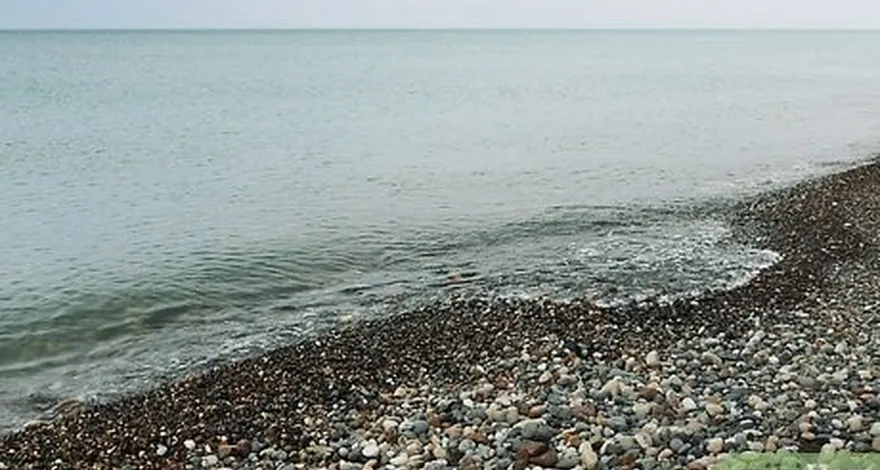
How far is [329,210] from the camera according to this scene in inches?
961

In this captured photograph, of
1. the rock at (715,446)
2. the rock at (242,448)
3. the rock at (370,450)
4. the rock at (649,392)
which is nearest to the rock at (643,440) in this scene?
the rock at (715,446)

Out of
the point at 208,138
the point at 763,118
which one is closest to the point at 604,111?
the point at 763,118

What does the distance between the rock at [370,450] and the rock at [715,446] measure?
3211mm

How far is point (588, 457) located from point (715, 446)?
1133mm

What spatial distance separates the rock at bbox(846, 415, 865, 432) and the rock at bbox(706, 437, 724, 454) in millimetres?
1208

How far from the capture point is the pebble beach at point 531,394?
848cm

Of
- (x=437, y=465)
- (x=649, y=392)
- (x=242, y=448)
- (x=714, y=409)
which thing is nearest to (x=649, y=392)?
(x=649, y=392)

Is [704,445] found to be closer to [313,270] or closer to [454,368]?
[454,368]

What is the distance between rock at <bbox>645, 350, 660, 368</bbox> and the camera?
10.9m

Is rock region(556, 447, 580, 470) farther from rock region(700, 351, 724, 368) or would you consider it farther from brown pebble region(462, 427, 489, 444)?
rock region(700, 351, 724, 368)

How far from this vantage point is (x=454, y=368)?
11672 millimetres

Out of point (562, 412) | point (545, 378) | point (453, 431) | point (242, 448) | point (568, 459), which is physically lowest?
point (242, 448)

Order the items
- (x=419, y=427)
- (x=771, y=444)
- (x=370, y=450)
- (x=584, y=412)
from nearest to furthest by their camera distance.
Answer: (x=771, y=444), (x=370, y=450), (x=584, y=412), (x=419, y=427)

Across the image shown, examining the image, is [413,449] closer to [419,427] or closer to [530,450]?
[419,427]
